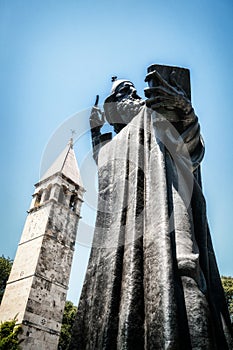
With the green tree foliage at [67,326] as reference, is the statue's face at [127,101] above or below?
below

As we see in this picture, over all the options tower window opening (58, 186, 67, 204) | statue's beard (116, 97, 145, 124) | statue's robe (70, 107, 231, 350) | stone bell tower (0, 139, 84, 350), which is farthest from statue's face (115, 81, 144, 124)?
tower window opening (58, 186, 67, 204)

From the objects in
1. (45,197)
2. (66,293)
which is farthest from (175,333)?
(45,197)

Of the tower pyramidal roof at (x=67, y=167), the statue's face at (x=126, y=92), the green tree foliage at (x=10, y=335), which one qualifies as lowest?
the statue's face at (x=126, y=92)

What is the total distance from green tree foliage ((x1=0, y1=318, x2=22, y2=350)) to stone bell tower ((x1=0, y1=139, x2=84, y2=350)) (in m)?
0.56

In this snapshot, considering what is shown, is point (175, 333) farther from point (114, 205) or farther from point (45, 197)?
point (45, 197)

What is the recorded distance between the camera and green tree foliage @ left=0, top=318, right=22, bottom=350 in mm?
18931

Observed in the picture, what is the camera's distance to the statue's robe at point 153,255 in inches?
75.1

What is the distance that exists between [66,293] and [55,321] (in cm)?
281

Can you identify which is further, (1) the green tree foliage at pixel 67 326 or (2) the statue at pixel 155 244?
(1) the green tree foliage at pixel 67 326

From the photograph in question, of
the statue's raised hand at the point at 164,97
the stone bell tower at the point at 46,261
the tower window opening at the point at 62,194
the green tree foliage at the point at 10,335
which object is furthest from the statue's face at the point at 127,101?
the tower window opening at the point at 62,194

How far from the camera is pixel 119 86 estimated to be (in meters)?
4.16

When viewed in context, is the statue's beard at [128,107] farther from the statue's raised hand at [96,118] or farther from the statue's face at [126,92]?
the statue's raised hand at [96,118]

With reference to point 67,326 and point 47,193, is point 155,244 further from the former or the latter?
point 47,193

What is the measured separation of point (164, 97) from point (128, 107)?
849mm
